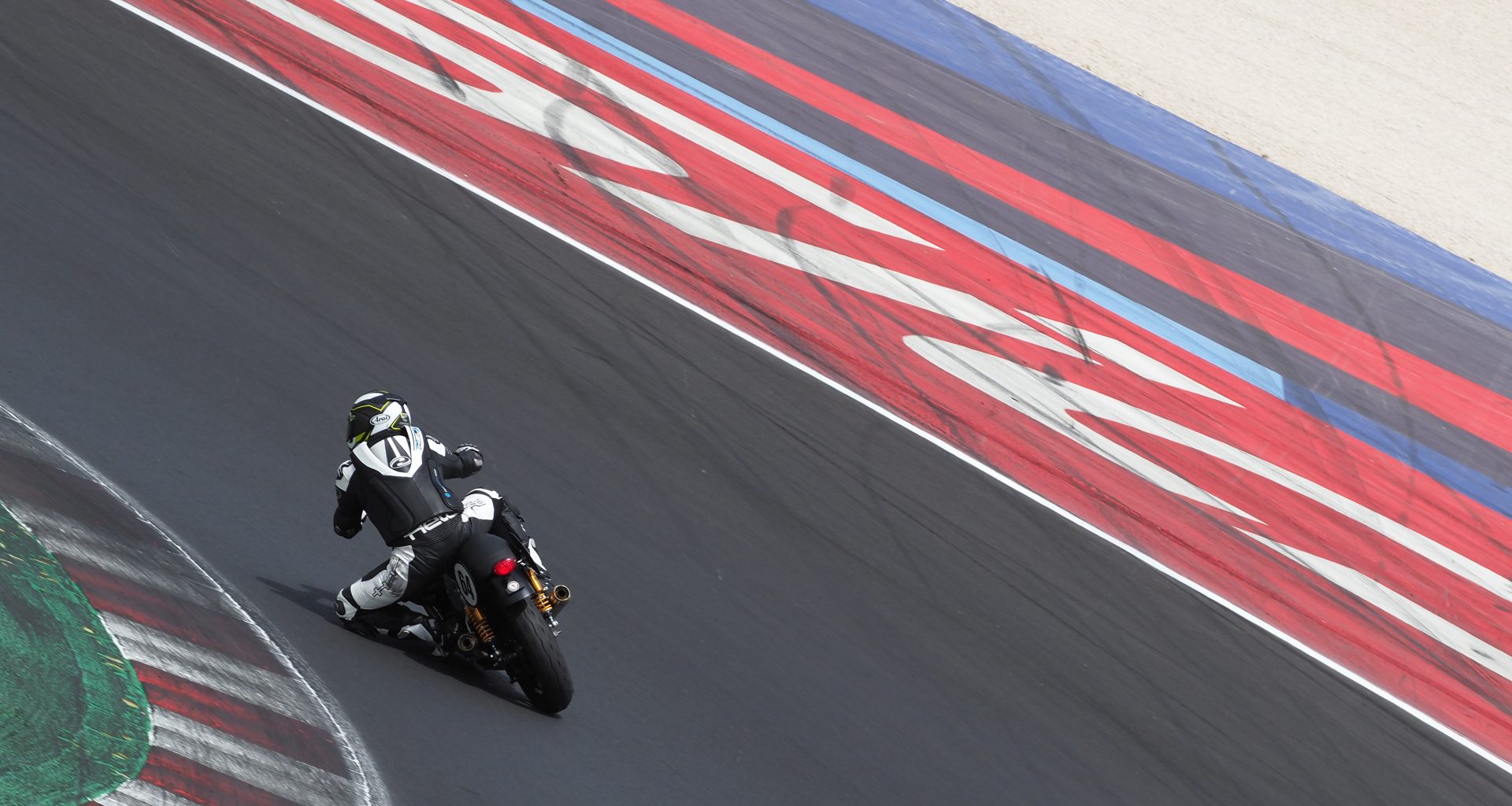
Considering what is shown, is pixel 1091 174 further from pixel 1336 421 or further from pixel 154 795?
pixel 154 795

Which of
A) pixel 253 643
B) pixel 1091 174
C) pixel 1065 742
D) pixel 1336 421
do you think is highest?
pixel 1091 174

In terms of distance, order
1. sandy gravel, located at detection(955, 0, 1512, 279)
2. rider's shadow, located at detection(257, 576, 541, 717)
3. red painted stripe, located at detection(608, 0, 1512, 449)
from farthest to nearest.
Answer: sandy gravel, located at detection(955, 0, 1512, 279)
red painted stripe, located at detection(608, 0, 1512, 449)
rider's shadow, located at detection(257, 576, 541, 717)

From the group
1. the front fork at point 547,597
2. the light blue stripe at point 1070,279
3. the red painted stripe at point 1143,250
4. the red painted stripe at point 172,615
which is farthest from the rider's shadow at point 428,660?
the red painted stripe at point 1143,250

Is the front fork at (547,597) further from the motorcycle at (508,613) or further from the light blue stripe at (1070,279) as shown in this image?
the light blue stripe at (1070,279)

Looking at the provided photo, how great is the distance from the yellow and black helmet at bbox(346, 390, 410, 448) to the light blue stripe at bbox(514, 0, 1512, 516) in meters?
6.74

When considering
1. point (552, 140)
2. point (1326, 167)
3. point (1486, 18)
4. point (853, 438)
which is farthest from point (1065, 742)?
point (1486, 18)

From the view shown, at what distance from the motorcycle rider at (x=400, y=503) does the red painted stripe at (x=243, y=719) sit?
845mm

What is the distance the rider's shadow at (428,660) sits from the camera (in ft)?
23.1

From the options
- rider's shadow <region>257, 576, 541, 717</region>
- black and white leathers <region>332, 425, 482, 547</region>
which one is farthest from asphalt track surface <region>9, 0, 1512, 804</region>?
black and white leathers <region>332, 425, 482, 547</region>

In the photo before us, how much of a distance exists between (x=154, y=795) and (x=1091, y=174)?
10.3 m

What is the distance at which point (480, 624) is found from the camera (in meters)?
6.75

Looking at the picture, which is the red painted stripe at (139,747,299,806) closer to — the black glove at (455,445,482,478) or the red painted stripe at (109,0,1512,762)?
the black glove at (455,445,482,478)

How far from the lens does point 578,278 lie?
10680 mm

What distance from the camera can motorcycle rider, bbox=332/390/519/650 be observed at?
6719 mm
